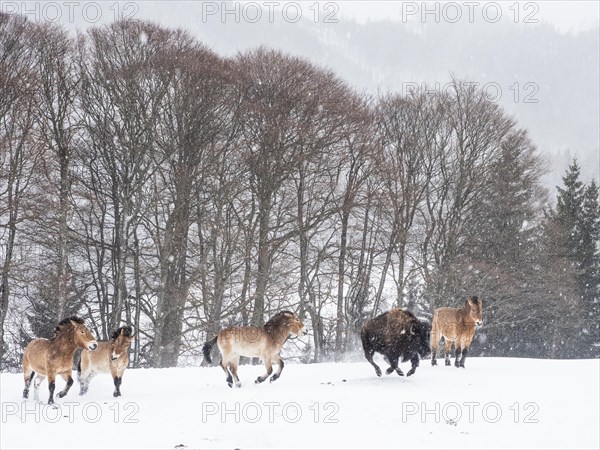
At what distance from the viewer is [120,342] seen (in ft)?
37.5

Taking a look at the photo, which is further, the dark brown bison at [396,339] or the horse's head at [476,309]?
the horse's head at [476,309]

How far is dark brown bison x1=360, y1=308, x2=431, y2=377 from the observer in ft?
43.7

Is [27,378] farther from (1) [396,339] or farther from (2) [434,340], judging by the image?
(2) [434,340]

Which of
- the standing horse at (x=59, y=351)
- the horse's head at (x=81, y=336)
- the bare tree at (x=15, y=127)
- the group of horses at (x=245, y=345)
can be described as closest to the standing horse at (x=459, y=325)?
the group of horses at (x=245, y=345)

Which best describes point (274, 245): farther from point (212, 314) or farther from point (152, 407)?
point (152, 407)

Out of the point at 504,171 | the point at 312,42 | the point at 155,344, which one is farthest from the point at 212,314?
the point at 312,42

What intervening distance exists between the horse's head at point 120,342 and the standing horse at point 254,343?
1.74 meters

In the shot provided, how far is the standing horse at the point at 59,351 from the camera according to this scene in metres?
10.8

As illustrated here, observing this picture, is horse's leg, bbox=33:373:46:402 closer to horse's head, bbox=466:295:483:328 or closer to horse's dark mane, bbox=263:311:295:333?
horse's dark mane, bbox=263:311:295:333

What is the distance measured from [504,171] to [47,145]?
22.6 m

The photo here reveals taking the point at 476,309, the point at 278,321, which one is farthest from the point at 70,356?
the point at 476,309

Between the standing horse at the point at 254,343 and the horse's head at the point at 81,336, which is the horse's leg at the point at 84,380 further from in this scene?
the standing horse at the point at 254,343

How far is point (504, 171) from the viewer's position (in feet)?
110

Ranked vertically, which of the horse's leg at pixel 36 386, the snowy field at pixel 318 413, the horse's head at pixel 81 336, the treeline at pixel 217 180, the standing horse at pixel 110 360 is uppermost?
the treeline at pixel 217 180
